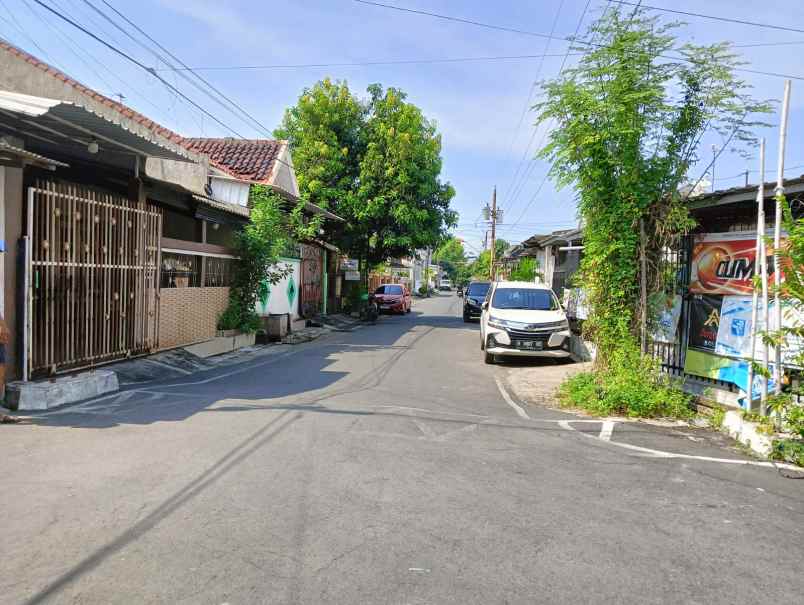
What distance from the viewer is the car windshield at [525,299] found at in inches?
569

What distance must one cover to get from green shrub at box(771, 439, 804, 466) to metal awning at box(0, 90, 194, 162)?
8712 mm

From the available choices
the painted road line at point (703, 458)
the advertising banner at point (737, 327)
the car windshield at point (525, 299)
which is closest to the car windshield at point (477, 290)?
the car windshield at point (525, 299)

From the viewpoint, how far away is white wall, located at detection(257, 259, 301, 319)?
64.3 ft

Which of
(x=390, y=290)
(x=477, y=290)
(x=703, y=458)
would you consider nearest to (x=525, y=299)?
(x=703, y=458)

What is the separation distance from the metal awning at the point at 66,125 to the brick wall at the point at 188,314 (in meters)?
3.24

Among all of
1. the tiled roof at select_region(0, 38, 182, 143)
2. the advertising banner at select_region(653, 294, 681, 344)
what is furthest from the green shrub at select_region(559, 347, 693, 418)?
the tiled roof at select_region(0, 38, 182, 143)

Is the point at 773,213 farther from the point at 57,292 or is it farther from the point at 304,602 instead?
the point at 57,292

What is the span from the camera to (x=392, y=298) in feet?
111

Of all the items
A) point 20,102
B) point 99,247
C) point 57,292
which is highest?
point 20,102

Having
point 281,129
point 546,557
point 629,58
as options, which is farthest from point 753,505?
point 281,129

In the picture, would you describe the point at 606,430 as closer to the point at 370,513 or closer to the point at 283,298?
the point at 370,513

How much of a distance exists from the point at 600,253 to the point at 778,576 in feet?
19.9

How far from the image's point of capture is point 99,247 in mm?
9680

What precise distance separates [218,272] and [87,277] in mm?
5915
